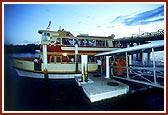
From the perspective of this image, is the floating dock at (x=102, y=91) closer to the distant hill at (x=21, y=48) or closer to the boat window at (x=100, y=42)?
the distant hill at (x=21, y=48)

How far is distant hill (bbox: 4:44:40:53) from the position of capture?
188 inches

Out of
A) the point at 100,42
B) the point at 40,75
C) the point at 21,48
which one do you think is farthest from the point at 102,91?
the point at 100,42

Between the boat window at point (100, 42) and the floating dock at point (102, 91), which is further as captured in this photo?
the boat window at point (100, 42)

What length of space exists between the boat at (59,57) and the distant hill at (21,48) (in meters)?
0.25

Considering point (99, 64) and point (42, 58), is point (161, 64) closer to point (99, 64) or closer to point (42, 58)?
point (99, 64)

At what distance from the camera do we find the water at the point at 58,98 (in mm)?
4555

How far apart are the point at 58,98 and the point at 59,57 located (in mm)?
1637

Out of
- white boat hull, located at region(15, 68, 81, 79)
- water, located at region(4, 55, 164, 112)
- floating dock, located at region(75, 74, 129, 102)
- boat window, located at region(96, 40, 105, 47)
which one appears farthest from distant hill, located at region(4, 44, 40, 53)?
boat window, located at region(96, 40, 105, 47)

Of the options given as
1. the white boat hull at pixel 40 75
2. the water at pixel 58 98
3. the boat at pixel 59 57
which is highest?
the boat at pixel 59 57

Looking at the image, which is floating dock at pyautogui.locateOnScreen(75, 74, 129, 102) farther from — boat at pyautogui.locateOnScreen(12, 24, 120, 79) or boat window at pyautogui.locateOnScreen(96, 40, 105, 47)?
boat window at pyautogui.locateOnScreen(96, 40, 105, 47)

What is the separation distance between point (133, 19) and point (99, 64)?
2242mm

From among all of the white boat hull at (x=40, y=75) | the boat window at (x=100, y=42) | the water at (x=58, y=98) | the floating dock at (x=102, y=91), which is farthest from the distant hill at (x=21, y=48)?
the boat window at (x=100, y=42)

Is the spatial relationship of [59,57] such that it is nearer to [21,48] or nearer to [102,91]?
[21,48]

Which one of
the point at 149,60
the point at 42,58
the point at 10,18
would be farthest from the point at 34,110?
the point at 149,60
